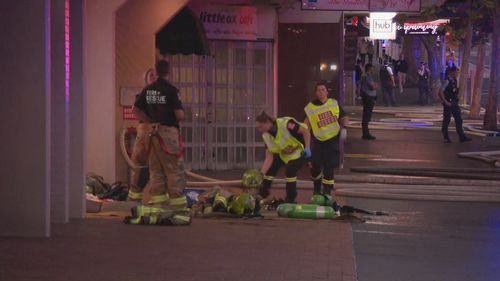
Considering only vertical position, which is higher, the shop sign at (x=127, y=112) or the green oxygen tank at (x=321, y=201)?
the shop sign at (x=127, y=112)

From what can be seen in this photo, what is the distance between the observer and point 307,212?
1214cm

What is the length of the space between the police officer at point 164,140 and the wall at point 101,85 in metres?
2.27

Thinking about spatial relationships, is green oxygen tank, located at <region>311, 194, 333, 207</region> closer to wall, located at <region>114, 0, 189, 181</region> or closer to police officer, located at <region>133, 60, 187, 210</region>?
police officer, located at <region>133, 60, 187, 210</region>

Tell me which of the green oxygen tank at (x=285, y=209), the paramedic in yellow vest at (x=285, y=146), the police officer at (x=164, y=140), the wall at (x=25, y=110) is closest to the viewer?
the wall at (x=25, y=110)

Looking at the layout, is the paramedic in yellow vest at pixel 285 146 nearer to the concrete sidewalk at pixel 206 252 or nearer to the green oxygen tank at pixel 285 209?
the green oxygen tank at pixel 285 209

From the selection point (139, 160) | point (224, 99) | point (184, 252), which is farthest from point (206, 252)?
point (224, 99)

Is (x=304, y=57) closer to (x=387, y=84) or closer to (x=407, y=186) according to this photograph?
(x=407, y=186)

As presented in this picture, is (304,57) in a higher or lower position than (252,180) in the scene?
higher

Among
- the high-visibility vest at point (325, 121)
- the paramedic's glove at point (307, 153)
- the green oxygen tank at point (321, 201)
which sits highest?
the high-visibility vest at point (325, 121)

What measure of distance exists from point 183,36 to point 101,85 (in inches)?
89.2

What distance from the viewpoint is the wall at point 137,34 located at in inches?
576

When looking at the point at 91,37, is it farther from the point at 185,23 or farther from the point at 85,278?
the point at 85,278

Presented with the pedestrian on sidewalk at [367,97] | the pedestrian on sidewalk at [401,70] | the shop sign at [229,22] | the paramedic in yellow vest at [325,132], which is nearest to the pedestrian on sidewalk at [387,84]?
the pedestrian on sidewalk at [401,70]

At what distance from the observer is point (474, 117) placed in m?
34.4
